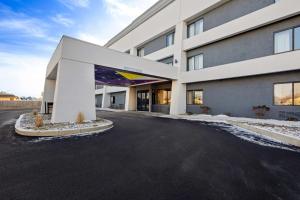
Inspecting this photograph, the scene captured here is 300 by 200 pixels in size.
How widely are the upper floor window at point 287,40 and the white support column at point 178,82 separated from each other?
8899 mm

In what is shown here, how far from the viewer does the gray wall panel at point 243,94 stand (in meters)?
11.7

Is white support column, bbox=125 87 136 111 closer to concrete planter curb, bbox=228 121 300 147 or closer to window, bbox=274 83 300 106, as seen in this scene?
concrete planter curb, bbox=228 121 300 147

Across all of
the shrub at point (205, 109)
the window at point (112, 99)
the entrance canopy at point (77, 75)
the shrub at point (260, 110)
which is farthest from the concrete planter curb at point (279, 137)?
the window at point (112, 99)

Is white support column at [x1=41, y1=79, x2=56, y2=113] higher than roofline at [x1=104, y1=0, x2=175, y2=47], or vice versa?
roofline at [x1=104, y1=0, x2=175, y2=47]

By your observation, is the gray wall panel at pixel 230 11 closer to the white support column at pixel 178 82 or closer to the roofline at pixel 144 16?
the white support column at pixel 178 82

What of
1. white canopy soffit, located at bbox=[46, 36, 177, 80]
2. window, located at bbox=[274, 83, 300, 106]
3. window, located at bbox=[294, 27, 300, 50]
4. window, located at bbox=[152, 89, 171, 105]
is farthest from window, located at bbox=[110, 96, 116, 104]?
window, located at bbox=[294, 27, 300, 50]

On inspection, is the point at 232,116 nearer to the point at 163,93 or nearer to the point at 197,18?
the point at 163,93

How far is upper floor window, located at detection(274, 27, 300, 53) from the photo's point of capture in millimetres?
11000

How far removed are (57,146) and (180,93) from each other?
14687 millimetres

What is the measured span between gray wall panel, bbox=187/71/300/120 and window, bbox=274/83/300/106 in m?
0.30

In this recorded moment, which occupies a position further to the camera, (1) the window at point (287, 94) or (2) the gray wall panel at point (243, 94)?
(2) the gray wall panel at point (243, 94)

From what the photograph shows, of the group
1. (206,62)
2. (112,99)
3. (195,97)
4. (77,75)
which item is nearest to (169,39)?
(206,62)

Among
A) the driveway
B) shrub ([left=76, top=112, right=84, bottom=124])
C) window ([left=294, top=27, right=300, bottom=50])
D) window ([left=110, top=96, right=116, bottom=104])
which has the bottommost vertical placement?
the driveway

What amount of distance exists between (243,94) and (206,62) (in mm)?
5315
